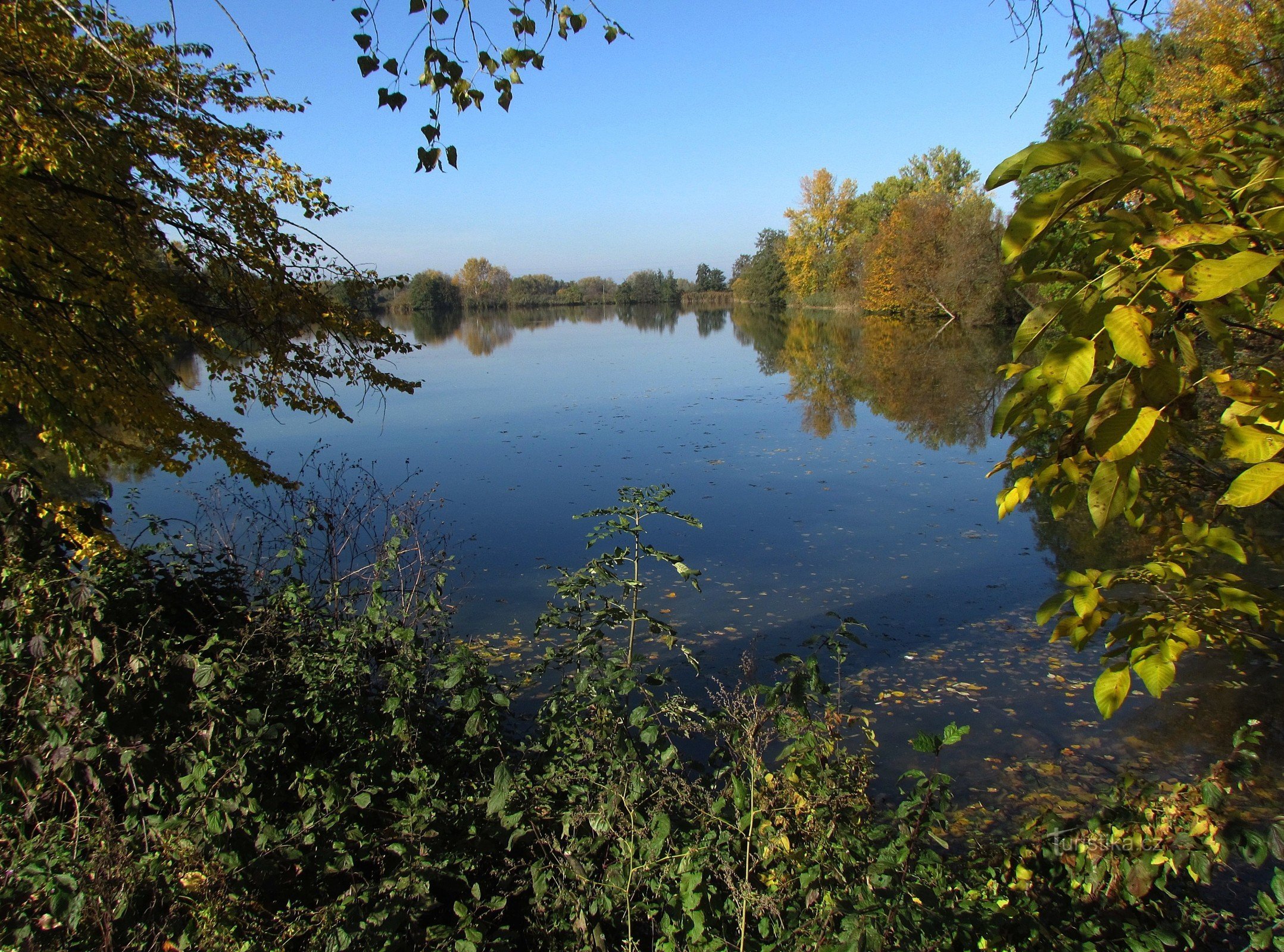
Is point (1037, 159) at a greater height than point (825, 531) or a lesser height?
greater

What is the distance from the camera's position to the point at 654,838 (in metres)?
2.70

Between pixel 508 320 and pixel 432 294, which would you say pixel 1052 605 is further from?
pixel 432 294

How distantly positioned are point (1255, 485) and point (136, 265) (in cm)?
578

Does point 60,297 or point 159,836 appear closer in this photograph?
point 159,836

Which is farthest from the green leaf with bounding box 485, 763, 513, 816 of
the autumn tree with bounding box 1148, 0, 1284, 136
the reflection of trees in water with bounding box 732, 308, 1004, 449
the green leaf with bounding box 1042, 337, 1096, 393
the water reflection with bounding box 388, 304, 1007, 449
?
the autumn tree with bounding box 1148, 0, 1284, 136

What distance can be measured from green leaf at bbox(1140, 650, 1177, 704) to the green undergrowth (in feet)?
3.45

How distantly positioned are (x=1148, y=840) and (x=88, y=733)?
403cm

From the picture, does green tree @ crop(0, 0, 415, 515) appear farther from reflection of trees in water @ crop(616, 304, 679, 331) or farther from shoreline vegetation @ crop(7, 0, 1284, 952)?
reflection of trees in water @ crop(616, 304, 679, 331)

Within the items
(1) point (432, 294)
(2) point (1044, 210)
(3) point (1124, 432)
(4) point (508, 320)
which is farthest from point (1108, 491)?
(1) point (432, 294)

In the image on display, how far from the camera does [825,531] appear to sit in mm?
10305

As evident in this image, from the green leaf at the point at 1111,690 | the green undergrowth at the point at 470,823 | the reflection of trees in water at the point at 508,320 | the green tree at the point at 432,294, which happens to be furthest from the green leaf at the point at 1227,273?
the green tree at the point at 432,294

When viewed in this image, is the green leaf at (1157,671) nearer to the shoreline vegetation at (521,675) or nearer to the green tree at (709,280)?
the shoreline vegetation at (521,675)

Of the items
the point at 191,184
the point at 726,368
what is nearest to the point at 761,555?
the point at 191,184

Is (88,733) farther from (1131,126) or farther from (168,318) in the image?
(1131,126)
